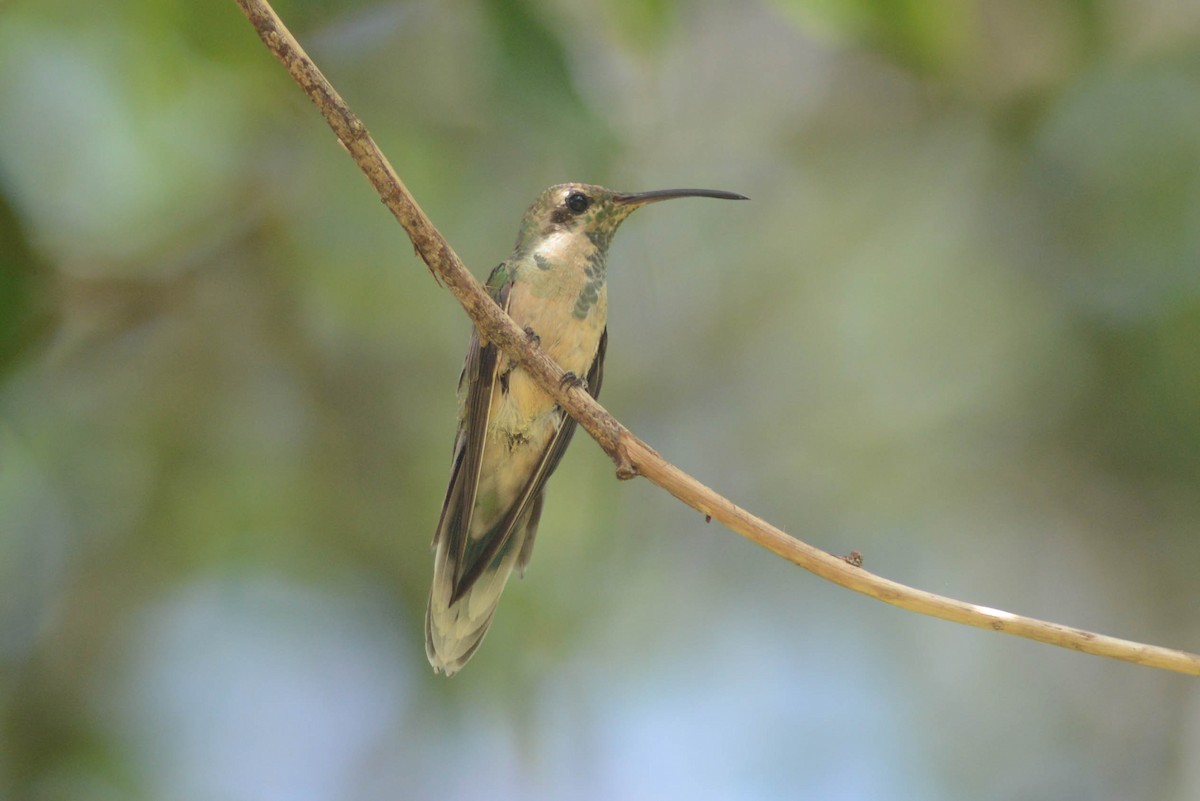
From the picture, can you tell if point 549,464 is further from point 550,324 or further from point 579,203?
point 579,203

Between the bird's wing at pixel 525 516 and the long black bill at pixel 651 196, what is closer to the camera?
the bird's wing at pixel 525 516

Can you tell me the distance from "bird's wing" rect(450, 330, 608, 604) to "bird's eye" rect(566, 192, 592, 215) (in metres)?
0.49

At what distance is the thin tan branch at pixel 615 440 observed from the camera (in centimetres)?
210

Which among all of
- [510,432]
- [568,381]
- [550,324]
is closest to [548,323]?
[550,324]

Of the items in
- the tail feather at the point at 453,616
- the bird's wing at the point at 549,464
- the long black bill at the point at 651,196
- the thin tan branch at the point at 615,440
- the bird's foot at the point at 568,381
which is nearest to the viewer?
the thin tan branch at the point at 615,440

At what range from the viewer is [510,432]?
148 inches

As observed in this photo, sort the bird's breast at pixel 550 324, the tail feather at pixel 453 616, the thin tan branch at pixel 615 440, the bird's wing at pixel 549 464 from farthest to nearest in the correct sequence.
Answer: the bird's wing at pixel 549 464 < the bird's breast at pixel 550 324 < the tail feather at pixel 453 616 < the thin tan branch at pixel 615 440

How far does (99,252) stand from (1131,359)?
5377mm

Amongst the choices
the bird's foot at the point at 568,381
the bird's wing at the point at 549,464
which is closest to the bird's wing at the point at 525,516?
the bird's wing at the point at 549,464

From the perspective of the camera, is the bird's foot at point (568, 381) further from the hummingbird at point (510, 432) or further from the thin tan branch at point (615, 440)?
the hummingbird at point (510, 432)

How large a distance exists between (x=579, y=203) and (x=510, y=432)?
0.88 meters

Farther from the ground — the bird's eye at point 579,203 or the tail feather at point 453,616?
the bird's eye at point 579,203

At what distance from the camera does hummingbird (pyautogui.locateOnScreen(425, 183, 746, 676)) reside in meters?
3.48

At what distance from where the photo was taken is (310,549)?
610 cm
